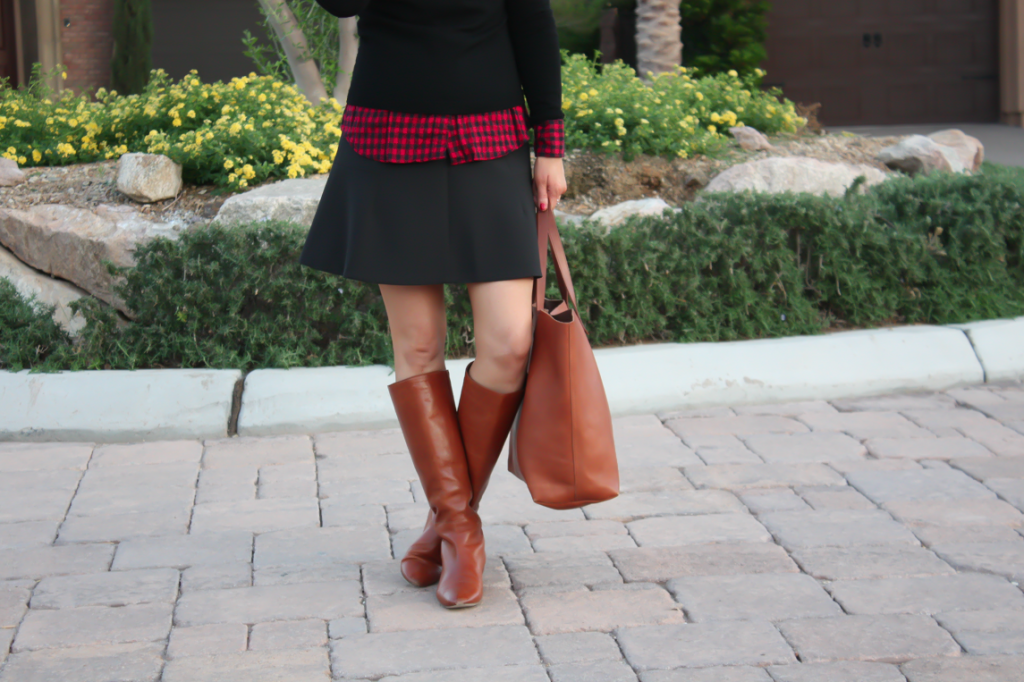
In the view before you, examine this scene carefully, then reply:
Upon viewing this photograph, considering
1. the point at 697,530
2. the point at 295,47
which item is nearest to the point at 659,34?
the point at 295,47

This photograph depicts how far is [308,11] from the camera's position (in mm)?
6070

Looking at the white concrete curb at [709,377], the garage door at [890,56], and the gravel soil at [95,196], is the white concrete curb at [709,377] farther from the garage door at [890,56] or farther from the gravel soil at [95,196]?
the garage door at [890,56]

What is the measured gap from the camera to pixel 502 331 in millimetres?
2037

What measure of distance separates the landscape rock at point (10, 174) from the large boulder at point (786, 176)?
3.55 metres

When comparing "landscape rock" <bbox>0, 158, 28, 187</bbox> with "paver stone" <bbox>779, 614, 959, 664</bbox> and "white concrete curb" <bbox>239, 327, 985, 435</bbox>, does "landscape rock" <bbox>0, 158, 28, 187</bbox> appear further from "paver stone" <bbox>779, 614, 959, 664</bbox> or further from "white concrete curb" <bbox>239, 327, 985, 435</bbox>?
"paver stone" <bbox>779, 614, 959, 664</bbox>

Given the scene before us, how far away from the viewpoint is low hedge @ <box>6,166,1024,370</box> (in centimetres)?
361

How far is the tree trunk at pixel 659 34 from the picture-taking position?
7.94 metres

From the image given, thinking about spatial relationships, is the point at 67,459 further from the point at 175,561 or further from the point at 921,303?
the point at 921,303

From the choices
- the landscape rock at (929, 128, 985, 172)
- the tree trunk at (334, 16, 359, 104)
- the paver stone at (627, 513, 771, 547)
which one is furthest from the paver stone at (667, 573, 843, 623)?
the landscape rock at (929, 128, 985, 172)

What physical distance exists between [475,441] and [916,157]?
4.47 metres

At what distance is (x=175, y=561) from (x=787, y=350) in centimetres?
250

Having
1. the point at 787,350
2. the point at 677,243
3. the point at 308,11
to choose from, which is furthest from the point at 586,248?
the point at 308,11

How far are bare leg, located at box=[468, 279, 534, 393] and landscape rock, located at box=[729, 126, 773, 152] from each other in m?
3.96

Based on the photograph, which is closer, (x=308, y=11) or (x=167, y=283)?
(x=167, y=283)
